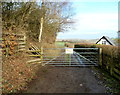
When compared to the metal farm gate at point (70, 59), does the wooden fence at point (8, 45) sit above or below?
above

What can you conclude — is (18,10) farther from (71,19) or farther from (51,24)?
(71,19)

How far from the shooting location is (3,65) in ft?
15.5

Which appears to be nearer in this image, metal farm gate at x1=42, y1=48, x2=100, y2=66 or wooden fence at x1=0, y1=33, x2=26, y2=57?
wooden fence at x1=0, y1=33, x2=26, y2=57

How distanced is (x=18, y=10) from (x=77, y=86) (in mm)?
6397

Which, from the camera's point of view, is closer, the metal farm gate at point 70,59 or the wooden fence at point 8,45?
the wooden fence at point 8,45

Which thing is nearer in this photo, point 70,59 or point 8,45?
point 8,45

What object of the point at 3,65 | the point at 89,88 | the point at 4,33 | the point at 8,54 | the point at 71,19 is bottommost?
the point at 89,88

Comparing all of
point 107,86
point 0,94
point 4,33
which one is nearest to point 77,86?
point 107,86

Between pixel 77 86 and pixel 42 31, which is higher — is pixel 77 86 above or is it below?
below

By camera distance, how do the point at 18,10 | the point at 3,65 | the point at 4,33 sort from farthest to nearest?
the point at 18,10 < the point at 4,33 < the point at 3,65

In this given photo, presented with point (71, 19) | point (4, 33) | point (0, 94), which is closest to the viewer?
point (0, 94)

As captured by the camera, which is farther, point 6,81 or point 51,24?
point 51,24

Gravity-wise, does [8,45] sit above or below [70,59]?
above

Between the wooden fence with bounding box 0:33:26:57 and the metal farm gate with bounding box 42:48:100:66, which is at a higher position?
the wooden fence with bounding box 0:33:26:57
